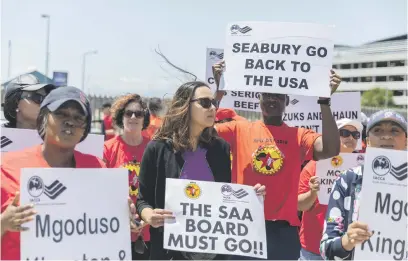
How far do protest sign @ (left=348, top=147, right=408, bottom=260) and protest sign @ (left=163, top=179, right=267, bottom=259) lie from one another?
35.8 inches

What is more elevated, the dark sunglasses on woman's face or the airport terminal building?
the airport terminal building

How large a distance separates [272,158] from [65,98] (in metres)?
1.97

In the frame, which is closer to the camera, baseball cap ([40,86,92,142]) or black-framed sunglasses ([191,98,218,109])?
baseball cap ([40,86,92,142])

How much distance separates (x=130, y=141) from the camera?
5.49 metres

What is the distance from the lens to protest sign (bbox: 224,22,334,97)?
463 centimetres

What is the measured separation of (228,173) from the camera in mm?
3863

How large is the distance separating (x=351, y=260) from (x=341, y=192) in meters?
Result: 0.38

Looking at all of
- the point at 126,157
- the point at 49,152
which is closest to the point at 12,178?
the point at 49,152

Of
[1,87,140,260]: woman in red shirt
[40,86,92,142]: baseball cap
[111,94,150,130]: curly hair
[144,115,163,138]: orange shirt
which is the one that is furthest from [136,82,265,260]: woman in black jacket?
[144,115,163,138]: orange shirt

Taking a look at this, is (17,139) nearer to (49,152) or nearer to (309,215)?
(49,152)

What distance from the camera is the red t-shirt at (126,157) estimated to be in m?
5.20

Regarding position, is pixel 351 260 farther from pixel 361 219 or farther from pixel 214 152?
pixel 214 152

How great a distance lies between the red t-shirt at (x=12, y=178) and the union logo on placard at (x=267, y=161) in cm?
186

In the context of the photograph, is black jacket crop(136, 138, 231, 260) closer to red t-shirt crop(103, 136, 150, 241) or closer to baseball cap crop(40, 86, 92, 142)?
baseball cap crop(40, 86, 92, 142)
